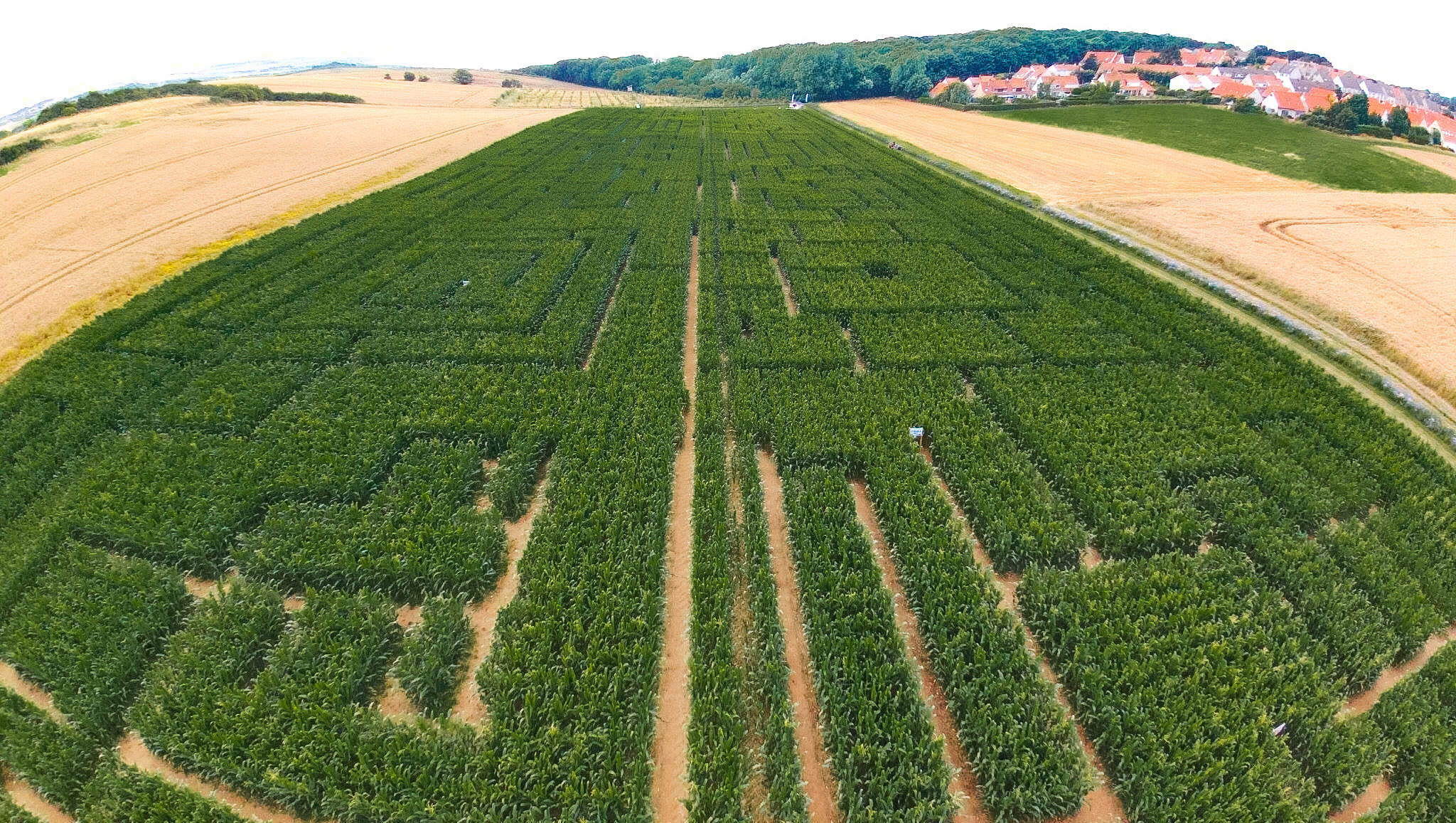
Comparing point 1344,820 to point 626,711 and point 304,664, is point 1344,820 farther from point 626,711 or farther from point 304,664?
point 304,664

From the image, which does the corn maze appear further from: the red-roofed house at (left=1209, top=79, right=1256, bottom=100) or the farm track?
the red-roofed house at (left=1209, top=79, right=1256, bottom=100)

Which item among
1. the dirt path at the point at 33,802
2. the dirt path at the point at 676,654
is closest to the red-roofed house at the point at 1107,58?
the dirt path at the point at 676,654

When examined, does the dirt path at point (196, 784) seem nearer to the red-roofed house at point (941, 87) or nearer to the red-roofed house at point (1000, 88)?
the red-roofed house at point (1000, 88)

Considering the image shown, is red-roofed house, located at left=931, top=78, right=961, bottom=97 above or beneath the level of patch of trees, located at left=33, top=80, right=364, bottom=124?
above

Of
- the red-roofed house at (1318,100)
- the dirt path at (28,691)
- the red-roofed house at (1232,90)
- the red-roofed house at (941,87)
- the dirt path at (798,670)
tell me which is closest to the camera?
the dirt path at (798,670)

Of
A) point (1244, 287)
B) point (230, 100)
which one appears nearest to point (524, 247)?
point (1244, 287)

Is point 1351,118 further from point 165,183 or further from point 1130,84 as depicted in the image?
point 165,183

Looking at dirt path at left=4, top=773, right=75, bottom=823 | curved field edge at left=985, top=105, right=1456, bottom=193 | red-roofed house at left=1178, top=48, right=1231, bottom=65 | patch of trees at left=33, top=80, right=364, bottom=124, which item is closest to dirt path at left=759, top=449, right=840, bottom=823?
dirt path at left=4, top=773, right=75, bottom=823
